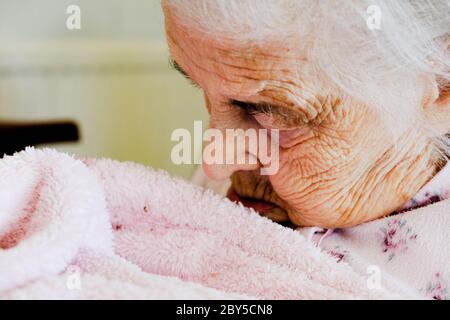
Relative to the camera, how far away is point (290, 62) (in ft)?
2.36

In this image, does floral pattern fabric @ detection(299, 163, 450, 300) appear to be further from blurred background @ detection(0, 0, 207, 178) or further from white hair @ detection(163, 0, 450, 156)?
blurred background @ detection(0, 0, 207, 178)

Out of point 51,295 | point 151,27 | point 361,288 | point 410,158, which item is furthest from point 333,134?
point 151,27

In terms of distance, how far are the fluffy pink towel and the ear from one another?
0.73 feet

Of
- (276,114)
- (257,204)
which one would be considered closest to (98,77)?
(257,204)

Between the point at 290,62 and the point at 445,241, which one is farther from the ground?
the point at 290,62

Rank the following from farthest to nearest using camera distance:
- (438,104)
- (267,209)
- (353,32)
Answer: (267,209) < (438,104) < (353,32)

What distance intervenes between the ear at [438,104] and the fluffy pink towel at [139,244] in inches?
8.8

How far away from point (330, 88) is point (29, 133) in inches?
31.9

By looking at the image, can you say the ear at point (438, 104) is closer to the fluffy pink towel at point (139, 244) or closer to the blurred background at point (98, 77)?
the fluffy pink towel at point (139, 244)

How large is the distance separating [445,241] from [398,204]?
0.28 ft

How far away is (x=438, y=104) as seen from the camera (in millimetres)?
792

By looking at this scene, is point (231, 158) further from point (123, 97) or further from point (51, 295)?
point (123, 97)

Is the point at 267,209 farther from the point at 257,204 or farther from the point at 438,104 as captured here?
the point at 438,104

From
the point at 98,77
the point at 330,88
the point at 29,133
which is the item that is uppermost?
the point at 330,88
